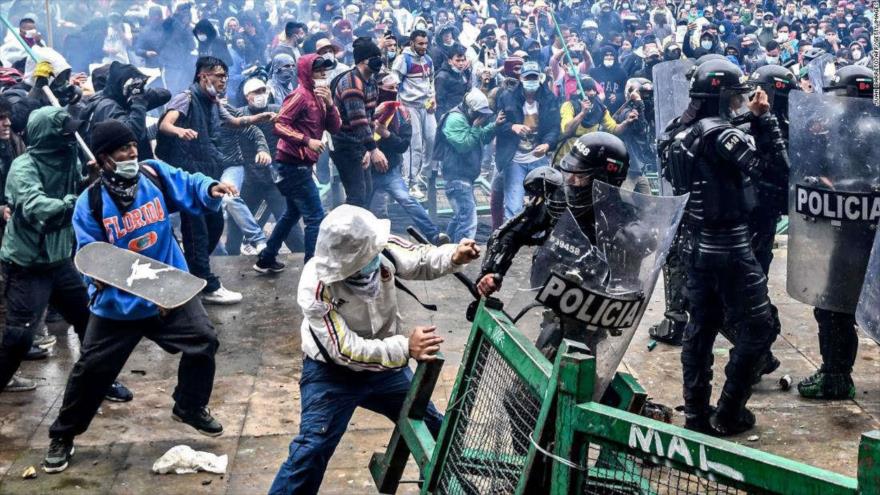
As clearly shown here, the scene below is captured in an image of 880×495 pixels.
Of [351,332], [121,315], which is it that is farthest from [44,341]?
[351,332]

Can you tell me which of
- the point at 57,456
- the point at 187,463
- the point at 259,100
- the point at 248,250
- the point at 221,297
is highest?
the point at 259,100

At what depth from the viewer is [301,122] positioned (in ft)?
29.7

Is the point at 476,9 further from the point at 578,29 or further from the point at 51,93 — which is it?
the point at 51,93

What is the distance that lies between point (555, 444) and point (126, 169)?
10.7 ft

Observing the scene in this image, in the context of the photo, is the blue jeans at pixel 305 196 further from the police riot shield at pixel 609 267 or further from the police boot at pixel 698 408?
the police riot shield at pixel 609 267

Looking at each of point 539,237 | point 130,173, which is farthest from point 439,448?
point 130,173

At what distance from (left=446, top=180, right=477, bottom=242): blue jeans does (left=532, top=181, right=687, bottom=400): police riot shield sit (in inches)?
256

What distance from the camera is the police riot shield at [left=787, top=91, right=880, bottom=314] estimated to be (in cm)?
580

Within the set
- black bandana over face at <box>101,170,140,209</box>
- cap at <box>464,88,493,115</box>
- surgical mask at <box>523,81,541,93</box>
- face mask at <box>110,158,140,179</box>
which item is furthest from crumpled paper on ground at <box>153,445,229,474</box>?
surgical mask at <box>523,81,541,93</box>

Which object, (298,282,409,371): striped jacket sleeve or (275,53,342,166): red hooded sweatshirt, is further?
(275,53,342,166): red hooded sweatshirt

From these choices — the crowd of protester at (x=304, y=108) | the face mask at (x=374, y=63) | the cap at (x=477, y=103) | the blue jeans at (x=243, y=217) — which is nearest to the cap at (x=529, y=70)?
the crowd of protester at (x=304, y=108)

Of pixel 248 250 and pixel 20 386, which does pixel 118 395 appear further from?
pixel 248 250

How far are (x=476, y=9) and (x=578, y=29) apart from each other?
7.78ft

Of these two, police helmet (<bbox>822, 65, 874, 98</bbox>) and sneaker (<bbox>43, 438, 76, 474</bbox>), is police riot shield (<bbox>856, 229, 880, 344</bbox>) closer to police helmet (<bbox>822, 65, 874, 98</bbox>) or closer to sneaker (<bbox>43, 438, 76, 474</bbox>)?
police helmet (<bbox>822, 65, 874, 98</bbox>)
